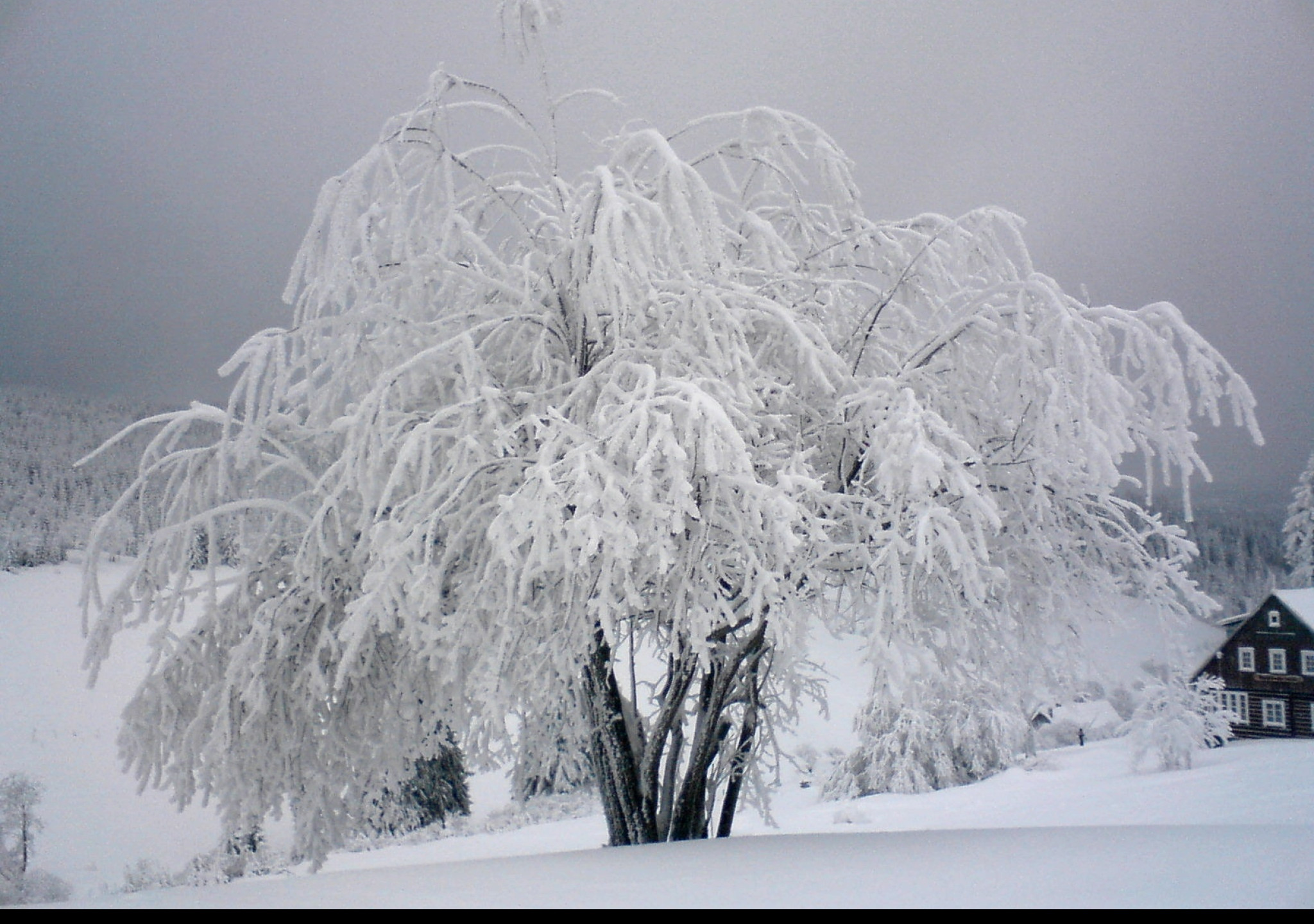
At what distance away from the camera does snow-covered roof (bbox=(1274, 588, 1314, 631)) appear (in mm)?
4516

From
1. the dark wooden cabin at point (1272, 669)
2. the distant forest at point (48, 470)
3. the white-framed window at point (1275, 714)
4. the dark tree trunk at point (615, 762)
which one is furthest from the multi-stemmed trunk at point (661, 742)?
the distant forest at point (48, 470)

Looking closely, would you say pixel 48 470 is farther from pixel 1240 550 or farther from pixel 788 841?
pixel 1240 550

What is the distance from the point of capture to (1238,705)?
4.64 m

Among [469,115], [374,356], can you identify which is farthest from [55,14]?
[374,356]

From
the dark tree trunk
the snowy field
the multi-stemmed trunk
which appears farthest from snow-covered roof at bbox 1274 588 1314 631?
the dark tree trunk

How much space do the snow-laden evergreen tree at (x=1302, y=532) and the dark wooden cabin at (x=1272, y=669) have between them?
0.41m

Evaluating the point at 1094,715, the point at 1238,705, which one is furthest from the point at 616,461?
the point at 1094,715

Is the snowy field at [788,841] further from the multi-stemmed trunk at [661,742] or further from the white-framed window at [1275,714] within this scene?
the multi-stemmed trunk at [661,742]

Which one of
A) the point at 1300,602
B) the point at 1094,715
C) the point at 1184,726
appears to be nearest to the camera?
the point at 1184,726

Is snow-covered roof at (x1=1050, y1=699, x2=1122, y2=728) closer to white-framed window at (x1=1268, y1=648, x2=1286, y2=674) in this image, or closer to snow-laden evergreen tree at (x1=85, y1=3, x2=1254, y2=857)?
white-framed window at (x1=1268, y1=648, x2=1286, y2=674)

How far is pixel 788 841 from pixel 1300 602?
12.0 feet

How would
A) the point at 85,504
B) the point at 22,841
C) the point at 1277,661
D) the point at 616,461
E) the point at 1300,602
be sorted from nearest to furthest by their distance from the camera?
1. the point at 616,461
2. the point at 1300,602
3. the point at 1277,661
4. the point at 85,504
5. the point at 22,841

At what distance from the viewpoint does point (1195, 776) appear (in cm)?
437

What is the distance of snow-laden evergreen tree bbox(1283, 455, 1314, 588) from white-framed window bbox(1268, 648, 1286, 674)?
0.53 m
